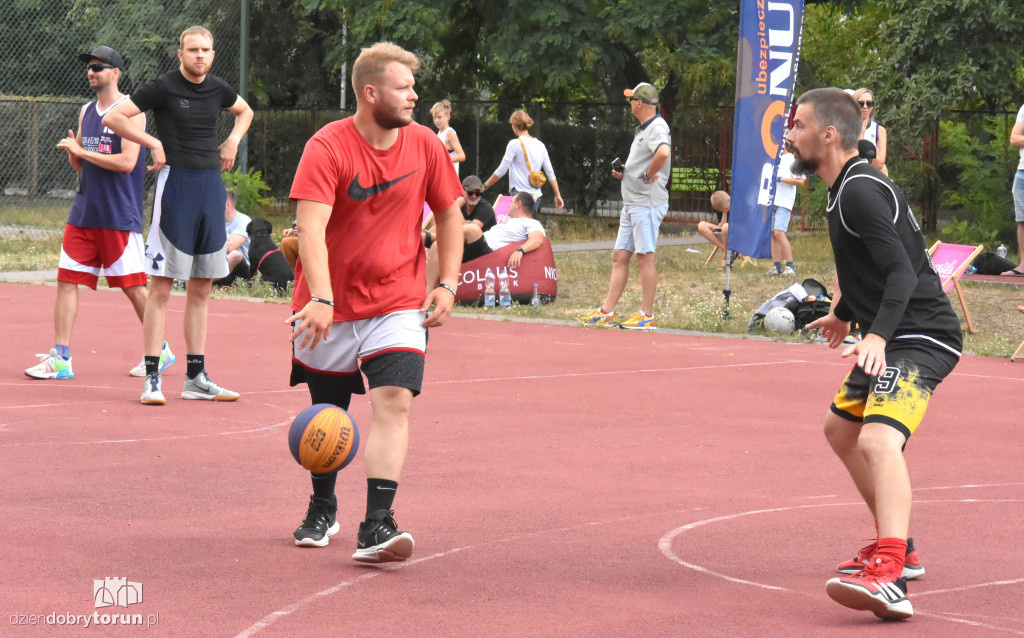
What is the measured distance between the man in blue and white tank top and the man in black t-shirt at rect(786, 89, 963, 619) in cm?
572

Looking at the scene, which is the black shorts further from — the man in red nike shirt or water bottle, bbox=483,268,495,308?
water bottle, bbox=483,268,495,308

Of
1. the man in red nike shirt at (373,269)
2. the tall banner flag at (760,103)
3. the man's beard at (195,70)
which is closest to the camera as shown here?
the man in red nike shirt at (373,269)

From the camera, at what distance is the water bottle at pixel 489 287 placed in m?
14.9

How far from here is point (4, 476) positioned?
6547 mm

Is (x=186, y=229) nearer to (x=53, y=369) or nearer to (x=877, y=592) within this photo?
(x=53, y=369)

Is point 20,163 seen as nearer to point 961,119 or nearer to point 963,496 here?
point 961,119

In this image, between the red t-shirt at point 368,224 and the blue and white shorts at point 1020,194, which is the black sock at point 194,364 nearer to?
the red t-shirt at point 368,224

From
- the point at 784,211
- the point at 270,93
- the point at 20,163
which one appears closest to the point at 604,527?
the point at 784,211

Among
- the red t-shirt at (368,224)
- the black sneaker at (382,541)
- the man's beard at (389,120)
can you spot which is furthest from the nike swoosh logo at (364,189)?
the black sneaker at (382,541)

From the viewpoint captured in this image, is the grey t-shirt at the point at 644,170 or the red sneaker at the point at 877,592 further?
the grey t-shirt at the point at 644,170

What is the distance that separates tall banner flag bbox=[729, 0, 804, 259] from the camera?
13.6 m

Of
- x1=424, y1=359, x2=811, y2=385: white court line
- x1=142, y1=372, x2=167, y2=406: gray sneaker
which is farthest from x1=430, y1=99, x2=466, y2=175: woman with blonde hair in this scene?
x1=142, y1=372, x2=167, y2=406: gray sneaker

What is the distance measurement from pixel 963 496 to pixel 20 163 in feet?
70.9

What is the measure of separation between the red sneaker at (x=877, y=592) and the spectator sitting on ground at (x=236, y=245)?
12.0 m
